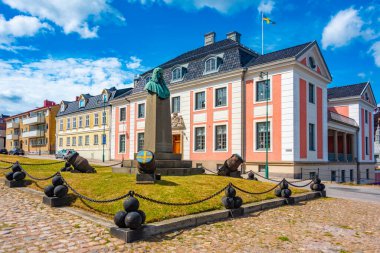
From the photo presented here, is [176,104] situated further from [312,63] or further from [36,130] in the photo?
[36,130]

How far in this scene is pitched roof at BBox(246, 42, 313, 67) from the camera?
23391 mm

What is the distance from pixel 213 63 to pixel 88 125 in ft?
81.3

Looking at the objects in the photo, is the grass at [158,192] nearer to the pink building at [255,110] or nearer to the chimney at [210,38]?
the pink building at [255,110]

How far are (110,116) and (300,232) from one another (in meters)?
36.0

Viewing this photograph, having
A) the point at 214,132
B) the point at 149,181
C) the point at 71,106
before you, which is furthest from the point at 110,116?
the point at 149,181

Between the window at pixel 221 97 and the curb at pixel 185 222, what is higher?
the window at pixel 221 97

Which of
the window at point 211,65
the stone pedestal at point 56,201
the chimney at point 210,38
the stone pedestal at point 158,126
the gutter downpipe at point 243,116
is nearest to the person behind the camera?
the stone pedestal at point 56,201

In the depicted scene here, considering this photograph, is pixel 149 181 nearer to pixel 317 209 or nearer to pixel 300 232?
pixel 300 232

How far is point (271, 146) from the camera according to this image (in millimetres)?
23094

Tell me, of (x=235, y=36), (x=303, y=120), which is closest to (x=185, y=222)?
(x=303, y=120)

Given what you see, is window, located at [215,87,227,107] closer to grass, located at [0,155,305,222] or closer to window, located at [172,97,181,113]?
window, located at [172,97,181,113]

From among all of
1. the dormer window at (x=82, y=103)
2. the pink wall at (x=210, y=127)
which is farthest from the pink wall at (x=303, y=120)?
the dormer window at (x=82, y=103)

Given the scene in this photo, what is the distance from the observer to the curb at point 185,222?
19.4 feet

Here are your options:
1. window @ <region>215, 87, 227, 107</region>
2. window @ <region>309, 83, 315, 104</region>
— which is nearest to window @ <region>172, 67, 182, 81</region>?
window @ <region>215, 87, 227, 107</region>
